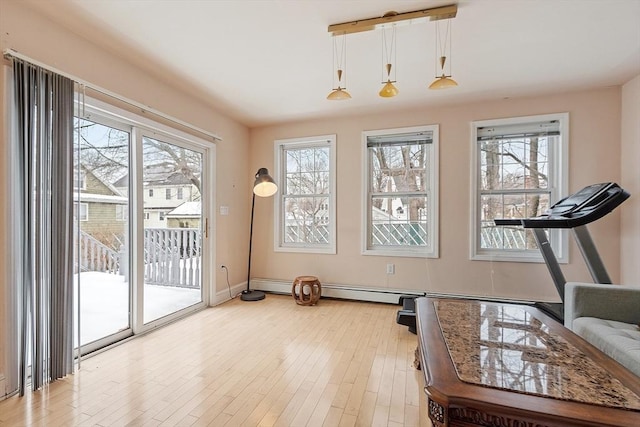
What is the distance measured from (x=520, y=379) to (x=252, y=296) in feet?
11.2

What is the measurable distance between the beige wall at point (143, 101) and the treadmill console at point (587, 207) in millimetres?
3367

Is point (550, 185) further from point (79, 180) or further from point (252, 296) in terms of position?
point (79, 180)

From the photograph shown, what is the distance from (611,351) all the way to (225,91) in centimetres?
370

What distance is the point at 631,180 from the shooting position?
2941mm

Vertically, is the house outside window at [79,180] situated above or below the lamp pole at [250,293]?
above

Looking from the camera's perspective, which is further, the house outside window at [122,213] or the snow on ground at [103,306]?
the house outside window at [122,213]

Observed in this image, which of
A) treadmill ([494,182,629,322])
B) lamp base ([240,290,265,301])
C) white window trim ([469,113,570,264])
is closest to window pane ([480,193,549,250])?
white window trim ([469,113,570,264])

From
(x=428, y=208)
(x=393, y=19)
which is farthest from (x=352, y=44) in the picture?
(x=428, y=208)

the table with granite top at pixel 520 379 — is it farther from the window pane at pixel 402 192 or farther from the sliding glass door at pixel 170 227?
the sliding glass door at pixel 170 227

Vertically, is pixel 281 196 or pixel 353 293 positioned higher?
pixel 281 196

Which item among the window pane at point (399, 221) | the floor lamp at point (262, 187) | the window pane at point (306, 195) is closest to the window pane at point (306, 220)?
the window pane at point (306, 195)

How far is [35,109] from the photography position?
191cm

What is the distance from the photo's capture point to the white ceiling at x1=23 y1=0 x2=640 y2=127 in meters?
1.96

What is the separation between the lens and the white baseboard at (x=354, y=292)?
3.79 metres
